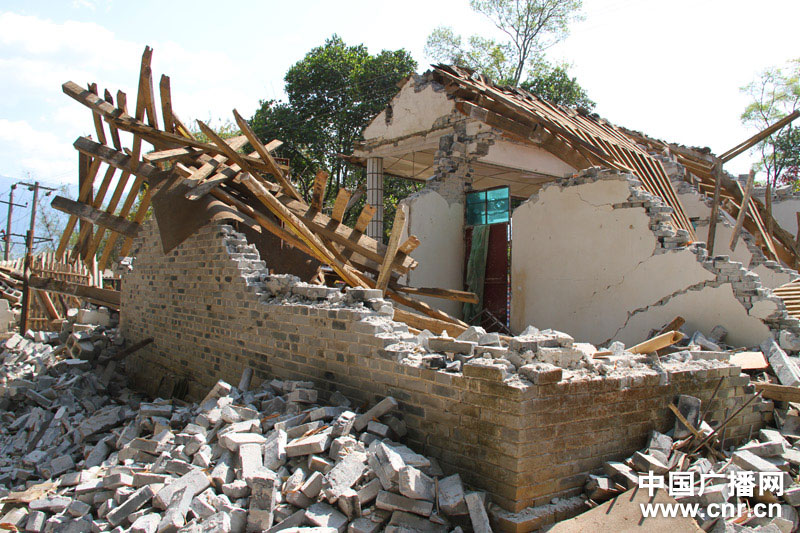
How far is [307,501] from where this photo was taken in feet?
12.2

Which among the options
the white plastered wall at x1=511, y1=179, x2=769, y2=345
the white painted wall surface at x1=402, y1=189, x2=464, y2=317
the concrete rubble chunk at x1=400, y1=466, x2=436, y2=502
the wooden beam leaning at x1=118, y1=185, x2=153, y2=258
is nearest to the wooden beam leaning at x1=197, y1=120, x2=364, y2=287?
the wooden beam leaning at x1=118, y1=185, x2=153, y2=258

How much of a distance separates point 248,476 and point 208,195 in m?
4.60

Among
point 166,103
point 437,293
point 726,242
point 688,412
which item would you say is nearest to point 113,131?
point 166,103

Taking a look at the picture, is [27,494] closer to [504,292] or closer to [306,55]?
[504,292]

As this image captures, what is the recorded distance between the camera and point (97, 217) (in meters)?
8.35

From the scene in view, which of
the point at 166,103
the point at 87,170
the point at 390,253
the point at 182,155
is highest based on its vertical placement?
the point at 166,103

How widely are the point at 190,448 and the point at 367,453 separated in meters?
1.53

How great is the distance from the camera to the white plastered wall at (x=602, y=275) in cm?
772

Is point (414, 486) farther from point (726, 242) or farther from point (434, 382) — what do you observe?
point (726, 242)

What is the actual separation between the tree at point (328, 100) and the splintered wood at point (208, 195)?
12229 millimetres

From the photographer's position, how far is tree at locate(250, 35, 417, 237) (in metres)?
20.5

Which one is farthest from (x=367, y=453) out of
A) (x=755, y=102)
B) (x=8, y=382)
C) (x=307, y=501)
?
(x=755, y=102)

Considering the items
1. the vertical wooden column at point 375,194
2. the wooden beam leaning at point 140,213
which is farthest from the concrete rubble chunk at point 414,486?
the vertical wooden column at point 375,194

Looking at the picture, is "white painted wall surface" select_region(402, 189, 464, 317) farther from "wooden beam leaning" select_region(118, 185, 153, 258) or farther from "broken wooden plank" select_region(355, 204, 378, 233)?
"wooden beam leaning" select_region(118, 185, 153, 258)
